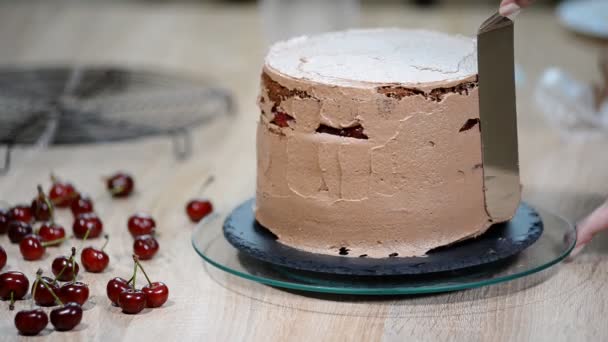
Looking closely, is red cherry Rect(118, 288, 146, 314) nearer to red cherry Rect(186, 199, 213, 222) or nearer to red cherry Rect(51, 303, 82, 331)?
red cherry Rect(51, 303, 82, 331)

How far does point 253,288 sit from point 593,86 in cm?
132

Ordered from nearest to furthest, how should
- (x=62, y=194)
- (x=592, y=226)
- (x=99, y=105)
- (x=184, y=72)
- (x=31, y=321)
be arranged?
(x=31, y=321), (x=592, y=226), (x=62, y=194), (x=99, y=105), (x=184, y=72)

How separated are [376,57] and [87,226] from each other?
650 millimetres

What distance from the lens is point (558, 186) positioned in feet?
7.40

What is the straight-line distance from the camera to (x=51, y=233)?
1909 mm

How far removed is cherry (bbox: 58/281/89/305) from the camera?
5.36 ft

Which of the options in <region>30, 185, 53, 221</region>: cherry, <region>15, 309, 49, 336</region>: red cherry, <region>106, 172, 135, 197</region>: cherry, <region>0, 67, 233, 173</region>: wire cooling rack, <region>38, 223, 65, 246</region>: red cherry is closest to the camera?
<region>15, 309, 49, 336</region>: red cherry

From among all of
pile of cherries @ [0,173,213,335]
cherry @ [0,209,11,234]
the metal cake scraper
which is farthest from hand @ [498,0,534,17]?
cherry @ [0,209,11,234]

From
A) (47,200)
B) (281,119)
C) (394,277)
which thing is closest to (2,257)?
(47,200)

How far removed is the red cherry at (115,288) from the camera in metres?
1.66

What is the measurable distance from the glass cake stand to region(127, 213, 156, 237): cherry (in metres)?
0.15

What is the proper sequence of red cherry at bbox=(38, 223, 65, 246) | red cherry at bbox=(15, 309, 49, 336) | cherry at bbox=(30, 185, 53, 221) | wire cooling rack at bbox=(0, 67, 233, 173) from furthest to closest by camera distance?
wire cooling rack at bbox=(0, 67, 233, 173) → cherry at bbox=(30, 185, 53, 221) → red cherry at bbox=(38, 223, 65, 246) → red cherry at bbox=(15, 309, 49, 336)

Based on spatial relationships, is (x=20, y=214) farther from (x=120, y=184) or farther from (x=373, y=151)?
(x=373, y=151)

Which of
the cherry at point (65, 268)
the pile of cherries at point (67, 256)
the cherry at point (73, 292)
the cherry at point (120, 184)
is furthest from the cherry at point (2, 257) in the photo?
Answer: the cherry at point (120, 184)
